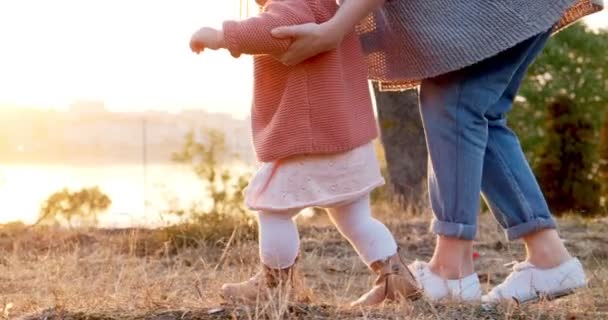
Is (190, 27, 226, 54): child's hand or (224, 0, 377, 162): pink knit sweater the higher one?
(190, 27, 226, 54): child's hand

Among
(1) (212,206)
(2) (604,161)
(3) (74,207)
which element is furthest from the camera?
(2) (604,161)

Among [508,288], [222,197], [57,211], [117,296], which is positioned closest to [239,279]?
[117,296]

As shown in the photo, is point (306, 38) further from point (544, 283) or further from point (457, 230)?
point (544, 283)

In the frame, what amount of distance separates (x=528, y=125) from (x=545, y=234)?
2409 centimetres

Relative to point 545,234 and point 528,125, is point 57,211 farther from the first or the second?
point 528,125

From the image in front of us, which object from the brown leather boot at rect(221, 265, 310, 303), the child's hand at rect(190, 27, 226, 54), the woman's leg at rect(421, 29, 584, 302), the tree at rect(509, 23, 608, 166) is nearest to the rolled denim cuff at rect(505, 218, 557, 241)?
the woman's leg at rect(421, 29, 584, 302)

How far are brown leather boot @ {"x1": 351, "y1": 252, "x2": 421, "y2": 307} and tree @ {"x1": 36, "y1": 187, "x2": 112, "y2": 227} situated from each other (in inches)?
128

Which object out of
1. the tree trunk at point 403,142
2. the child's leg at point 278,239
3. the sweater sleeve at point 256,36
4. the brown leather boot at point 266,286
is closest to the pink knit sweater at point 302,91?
the sweater sleeve at point 256,36

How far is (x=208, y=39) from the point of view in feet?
8.84

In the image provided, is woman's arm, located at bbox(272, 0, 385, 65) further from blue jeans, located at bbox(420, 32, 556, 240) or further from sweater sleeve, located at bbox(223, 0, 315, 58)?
blue jeans, located at bbox(420, 32, 556, 240)

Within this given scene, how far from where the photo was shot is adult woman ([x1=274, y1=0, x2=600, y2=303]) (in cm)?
284

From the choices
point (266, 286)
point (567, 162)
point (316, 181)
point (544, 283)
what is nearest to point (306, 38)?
point (316, 181)

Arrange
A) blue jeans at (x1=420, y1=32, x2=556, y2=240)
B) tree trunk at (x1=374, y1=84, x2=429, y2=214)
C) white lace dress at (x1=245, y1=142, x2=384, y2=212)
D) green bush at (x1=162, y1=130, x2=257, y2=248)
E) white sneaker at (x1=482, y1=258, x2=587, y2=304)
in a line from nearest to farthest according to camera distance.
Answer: white lace dress at (x1=245, y1=142, x2=384, y2=212)
blue jeans at (x1=420, y1=32, x2=556, y2=240)
white sneaker at (x1=482, y1=258, x2=587, y2=304)
green bush at (x1=162, y1=130, x2=257, y2=248)
tree trunk at (x1=374, y1=84, x2=429, y2=214)

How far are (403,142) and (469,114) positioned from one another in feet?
17.8
